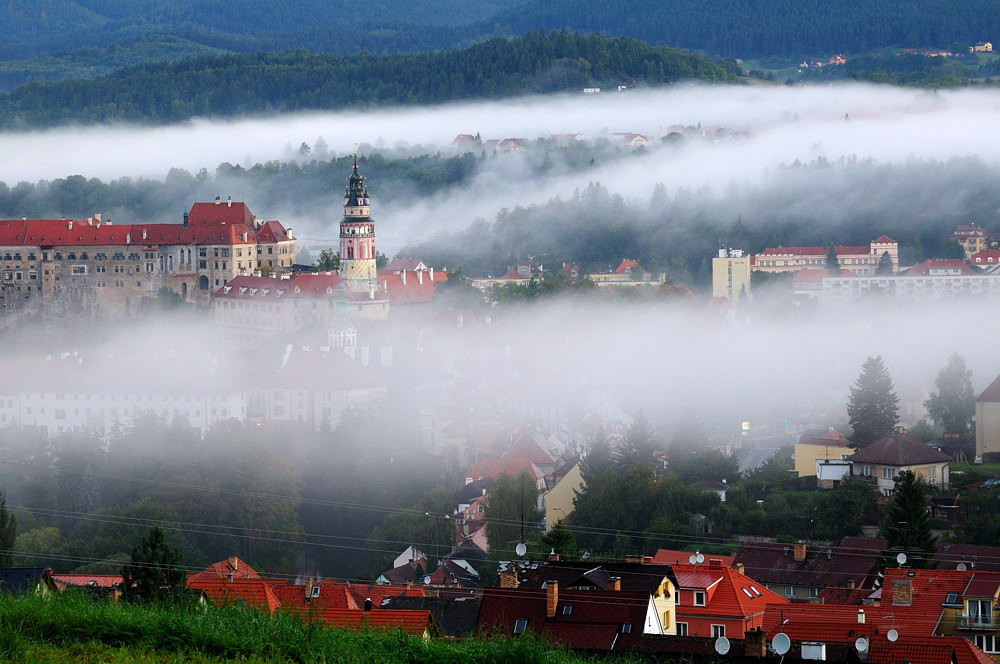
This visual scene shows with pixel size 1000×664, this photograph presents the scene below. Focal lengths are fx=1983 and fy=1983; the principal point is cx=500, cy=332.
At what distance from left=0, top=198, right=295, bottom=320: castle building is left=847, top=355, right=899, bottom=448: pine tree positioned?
4575 cm

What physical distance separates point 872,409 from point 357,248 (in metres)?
36.3

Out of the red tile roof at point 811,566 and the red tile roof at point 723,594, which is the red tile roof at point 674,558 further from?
the red tile roof at point 723,594

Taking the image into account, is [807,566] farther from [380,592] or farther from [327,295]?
[327,295]

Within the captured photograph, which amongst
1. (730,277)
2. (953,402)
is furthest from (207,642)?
(730,277)

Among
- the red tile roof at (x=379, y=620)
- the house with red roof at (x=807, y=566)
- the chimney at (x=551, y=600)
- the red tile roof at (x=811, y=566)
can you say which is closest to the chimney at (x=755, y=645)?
the red tile roof at (x=379, y=620)

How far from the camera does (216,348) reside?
9831 centimetres

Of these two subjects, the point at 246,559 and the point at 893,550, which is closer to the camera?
the point at 893,550

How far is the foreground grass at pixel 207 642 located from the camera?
18375 millimetres

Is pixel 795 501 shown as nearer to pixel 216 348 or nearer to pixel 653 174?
pixel 216 348

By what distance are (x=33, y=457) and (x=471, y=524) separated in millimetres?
25910

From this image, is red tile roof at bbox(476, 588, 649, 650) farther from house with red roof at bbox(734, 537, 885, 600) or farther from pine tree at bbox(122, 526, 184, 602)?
house with red roof at bbox(734, 537, 885, 600)

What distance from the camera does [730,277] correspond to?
122875 millimetres

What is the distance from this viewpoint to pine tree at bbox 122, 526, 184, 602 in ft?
92.0

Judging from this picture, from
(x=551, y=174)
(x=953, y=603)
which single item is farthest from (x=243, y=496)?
(x=551, y=174)
